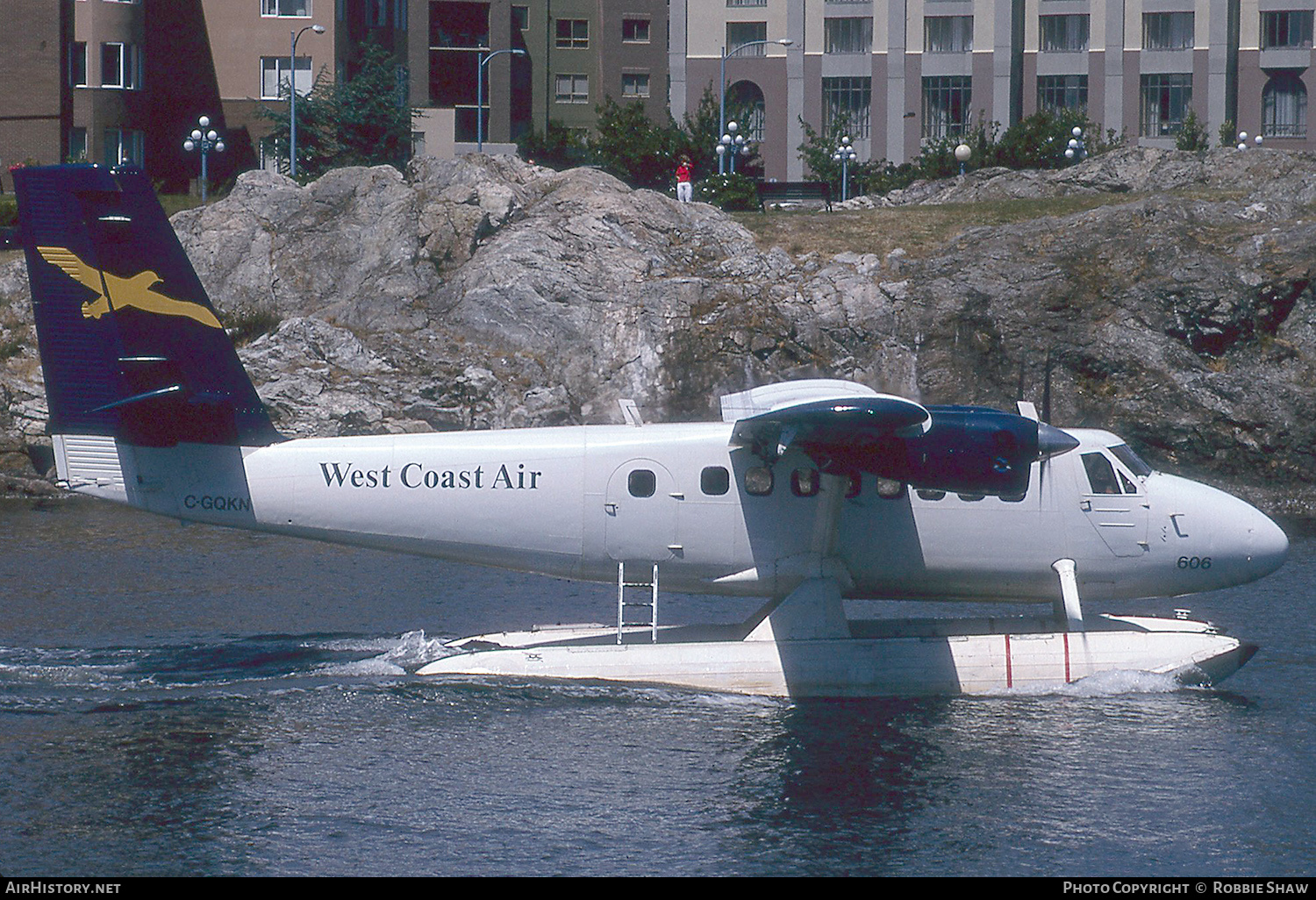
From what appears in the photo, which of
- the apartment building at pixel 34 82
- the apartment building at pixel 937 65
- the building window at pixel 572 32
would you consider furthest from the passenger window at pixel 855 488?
the building window at pixel 572 32

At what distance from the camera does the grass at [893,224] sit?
48.4m

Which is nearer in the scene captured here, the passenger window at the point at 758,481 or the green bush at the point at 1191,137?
the passenger window at the point at 758,481

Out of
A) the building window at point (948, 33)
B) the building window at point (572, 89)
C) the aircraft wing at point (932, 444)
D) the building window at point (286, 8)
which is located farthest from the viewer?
the building window at point (572, 89)

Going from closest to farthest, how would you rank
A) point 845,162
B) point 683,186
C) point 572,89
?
point 683,186, point 845,162, point 572,89

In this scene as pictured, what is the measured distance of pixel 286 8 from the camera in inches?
2822

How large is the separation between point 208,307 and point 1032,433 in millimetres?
11600

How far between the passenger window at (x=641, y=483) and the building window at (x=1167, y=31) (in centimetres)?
7586

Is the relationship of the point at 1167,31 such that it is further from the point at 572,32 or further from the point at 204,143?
the point at 204,143

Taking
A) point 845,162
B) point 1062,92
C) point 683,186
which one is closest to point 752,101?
point 1062,92

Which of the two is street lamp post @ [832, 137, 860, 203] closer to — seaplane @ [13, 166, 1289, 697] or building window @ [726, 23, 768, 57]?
building window @ [726, 23, 768, 57]

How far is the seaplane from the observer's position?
64.1ft

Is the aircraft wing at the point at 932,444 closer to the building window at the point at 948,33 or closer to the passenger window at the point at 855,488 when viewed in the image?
the passenger window at the point at 855,488

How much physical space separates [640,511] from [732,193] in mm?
38849
